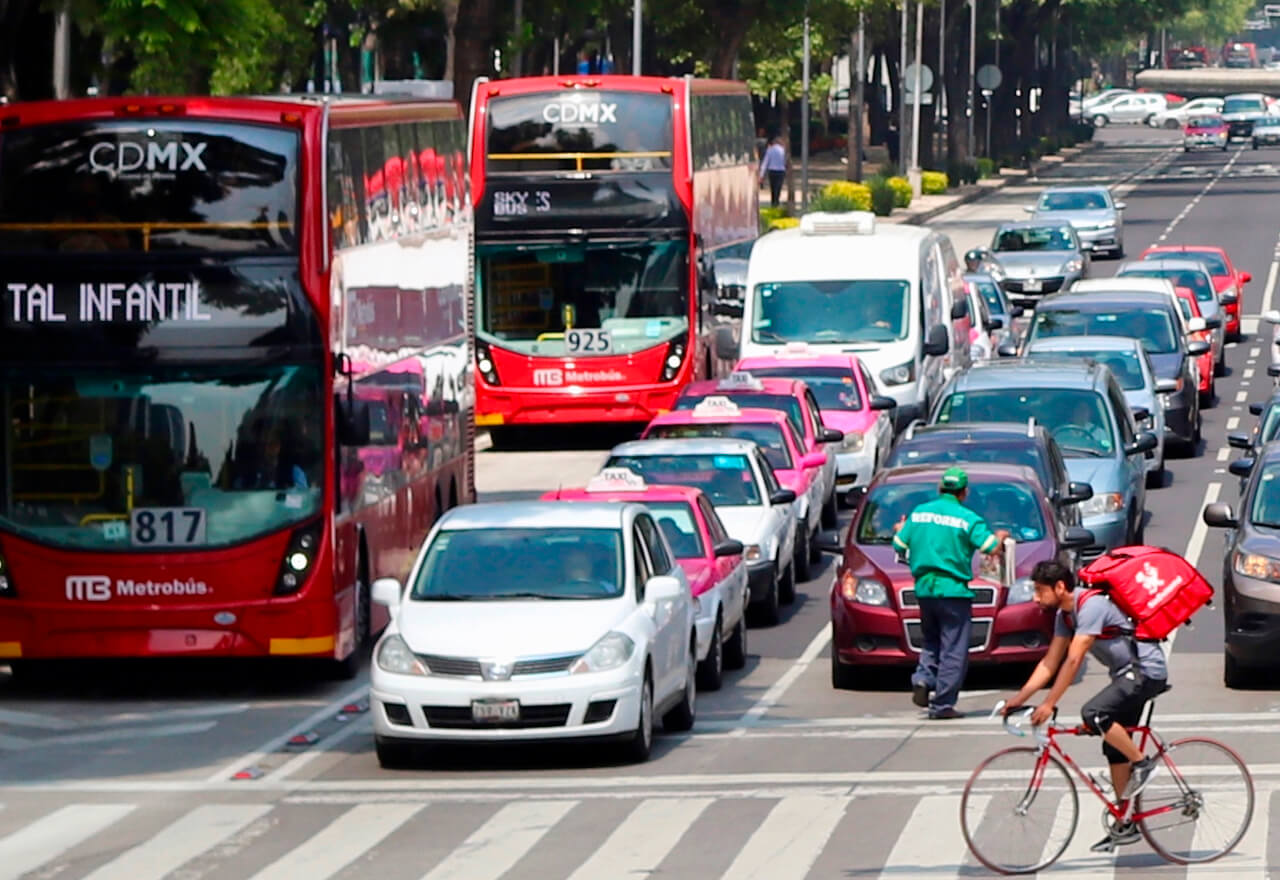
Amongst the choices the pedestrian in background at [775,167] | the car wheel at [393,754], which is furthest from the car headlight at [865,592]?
the pedestrian in background at [775,167]

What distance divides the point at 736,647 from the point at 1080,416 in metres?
6.88

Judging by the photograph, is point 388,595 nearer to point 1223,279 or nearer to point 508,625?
point 508,625

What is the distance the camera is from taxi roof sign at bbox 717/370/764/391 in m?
28.3

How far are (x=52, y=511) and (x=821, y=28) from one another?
56479 millimetres

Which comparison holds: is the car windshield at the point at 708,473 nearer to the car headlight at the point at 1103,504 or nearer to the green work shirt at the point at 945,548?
the car headlight at the point at 1103,504

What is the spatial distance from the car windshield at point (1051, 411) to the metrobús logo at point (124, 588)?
31.1ft

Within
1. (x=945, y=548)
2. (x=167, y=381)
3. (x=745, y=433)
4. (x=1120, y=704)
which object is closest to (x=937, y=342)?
(x=745, y=433)

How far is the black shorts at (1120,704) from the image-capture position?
41.2 feet

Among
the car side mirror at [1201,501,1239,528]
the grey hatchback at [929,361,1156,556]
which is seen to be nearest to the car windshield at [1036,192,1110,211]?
the grey hatchback at [929,361,1156,556]

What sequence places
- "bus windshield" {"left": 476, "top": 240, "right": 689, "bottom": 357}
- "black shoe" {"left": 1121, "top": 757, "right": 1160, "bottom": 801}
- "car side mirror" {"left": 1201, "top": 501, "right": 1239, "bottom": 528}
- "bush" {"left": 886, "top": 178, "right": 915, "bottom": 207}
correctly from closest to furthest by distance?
1. "black shoe" {"left": 1121, "top": 757, "right": 1160, "bottom": 801}
2. "car side mirror" {"left": 1201, "top": 501, "right": 1239, "bottom": 528}
3. "bus windshield" {"left": 476, "top": 240, "right": 689, "bottom": 357}
4. "bush" {"left": 886, "top": 178, "right": 915, "bottom": 207}

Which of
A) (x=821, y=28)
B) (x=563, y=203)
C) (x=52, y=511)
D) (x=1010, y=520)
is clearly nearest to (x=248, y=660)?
(x=52, y=511)

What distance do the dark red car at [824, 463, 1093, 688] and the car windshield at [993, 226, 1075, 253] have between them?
34756 mm

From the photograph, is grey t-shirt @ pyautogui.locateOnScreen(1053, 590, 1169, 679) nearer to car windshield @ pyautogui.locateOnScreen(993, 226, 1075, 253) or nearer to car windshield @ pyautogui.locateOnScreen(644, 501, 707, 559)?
car windshield @ pyautogui.locateOnScreen(644, 501, 707, 559)

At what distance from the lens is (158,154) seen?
19062 millimetres
